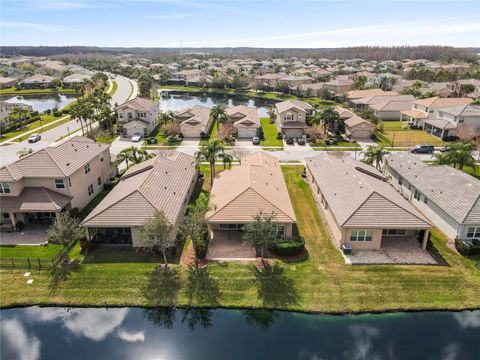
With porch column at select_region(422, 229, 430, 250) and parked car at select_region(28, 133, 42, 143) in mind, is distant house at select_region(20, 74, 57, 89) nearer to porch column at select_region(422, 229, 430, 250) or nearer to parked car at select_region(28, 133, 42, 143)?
parked car at select_region(28, 133, 42, 143)

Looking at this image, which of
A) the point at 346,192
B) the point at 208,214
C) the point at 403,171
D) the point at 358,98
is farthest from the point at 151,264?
the point at 358,98

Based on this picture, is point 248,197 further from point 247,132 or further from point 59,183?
point 247,132

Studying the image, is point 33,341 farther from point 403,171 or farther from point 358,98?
point 358,98

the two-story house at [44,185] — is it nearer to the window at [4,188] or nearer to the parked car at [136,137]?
the window at [4,188]

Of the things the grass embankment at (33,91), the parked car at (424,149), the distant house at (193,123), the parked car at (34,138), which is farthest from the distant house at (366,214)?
the grass embankment at (33,91)

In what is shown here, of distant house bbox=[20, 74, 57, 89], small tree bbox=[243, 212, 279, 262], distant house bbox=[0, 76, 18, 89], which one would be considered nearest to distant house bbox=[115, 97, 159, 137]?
small tree bbox=[243, 212, 279, 262]
